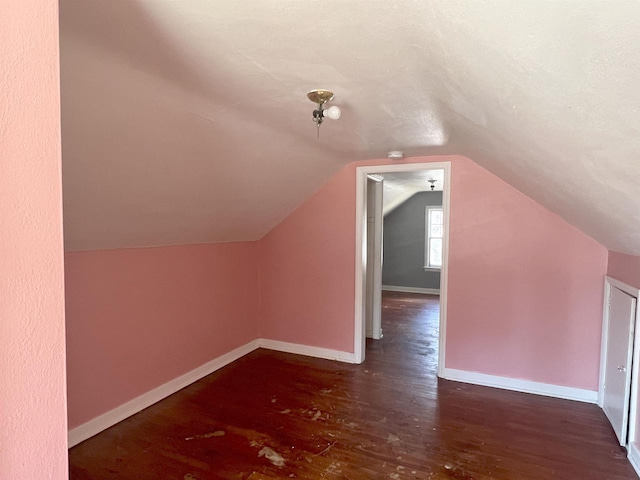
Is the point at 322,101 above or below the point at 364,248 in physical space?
above

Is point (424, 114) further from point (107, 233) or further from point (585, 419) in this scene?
point (585, 419)

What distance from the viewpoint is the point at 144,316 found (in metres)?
2.82

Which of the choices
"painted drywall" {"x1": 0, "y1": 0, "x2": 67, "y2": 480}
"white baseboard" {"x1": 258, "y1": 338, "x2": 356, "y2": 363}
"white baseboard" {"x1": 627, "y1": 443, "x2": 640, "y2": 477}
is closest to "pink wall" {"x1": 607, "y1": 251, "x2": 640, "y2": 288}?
"white baseboard" {"x1": 627, "y1": 443, "x2": 640, "y2": 477}

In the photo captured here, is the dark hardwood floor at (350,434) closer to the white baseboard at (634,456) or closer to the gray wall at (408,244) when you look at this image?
the white baseboard at (634,456)

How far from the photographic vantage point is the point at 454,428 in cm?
255

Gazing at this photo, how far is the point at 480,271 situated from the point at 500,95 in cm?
216

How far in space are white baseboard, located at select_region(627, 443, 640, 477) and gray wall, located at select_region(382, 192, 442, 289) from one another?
5418 millimetres

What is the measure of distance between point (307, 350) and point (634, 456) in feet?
8.67

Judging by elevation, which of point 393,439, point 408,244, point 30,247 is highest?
point 30,247

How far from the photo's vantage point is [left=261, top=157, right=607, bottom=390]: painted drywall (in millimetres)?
2967

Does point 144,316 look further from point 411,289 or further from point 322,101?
point 411,289

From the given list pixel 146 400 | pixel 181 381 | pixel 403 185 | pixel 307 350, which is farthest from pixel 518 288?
pixel 403 185

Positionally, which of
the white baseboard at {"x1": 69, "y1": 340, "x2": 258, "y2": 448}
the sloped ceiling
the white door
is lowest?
the white baseboard at {"x1": 69, "y1": 340, "x2": 258, "y2": 448}

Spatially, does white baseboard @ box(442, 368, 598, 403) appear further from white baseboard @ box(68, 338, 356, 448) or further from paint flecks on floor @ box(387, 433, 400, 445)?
paint flecks on floor @ box(387, 433, 400, 445)
